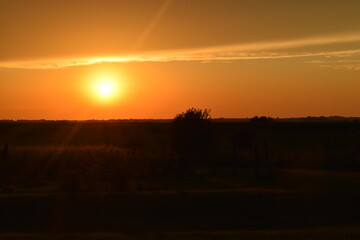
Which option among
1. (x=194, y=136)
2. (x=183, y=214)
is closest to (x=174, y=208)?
(x=183, y=214)

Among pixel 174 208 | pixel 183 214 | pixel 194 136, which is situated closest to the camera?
pixel 183 214

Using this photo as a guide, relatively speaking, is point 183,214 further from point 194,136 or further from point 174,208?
point 194,136

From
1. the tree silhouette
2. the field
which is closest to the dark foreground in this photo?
the field

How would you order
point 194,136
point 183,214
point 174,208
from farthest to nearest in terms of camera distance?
1. point 194,136
2. point 174,208
3. point 183,214

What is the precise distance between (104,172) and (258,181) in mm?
10028

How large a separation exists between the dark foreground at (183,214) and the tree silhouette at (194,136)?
1811cm

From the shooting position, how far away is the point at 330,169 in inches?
1593

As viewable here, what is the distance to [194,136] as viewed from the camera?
43938 mm

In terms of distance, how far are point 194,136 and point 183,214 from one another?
2146 centimetres

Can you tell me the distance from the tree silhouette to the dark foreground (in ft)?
59.4

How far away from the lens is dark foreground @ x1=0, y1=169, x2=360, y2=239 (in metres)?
19.2

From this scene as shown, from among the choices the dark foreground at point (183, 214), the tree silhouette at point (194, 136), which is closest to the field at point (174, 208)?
the dark foreground at point (183, 214)

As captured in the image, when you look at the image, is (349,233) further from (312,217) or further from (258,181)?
(258,181)

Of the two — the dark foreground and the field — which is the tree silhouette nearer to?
the field
